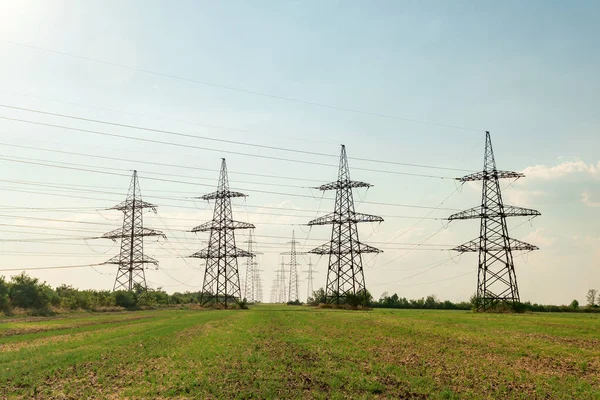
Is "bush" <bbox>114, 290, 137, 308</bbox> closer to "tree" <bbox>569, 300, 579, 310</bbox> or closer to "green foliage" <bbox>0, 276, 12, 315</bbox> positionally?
"green foliage" <bbox>0, 276, 12, 315</bbox>

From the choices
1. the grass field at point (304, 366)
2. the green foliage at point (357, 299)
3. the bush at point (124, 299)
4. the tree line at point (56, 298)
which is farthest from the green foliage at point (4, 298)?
the green foliage at point (357, 299)

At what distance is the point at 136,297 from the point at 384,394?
8381cm

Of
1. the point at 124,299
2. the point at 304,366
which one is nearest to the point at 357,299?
the point at 124,299

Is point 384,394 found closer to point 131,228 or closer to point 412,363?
point 412,363

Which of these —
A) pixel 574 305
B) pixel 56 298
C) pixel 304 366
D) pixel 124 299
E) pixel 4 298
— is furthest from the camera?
pixel 574 305

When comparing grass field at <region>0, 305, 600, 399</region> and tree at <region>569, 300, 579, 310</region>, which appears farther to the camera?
tree at <region>569, 300, 579, 310</region>

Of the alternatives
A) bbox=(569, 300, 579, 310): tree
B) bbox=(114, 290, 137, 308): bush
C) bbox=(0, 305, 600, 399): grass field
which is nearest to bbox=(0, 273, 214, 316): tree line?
bbox=(114, 290, 137, 308): bush

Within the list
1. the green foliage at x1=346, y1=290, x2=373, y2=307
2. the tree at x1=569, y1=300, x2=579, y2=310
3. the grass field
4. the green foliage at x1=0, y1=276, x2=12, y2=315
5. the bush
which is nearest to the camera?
the grass field

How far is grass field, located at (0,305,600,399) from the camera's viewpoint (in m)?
16.4

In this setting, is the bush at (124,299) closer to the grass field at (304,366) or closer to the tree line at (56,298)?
the tree line at (56,298)

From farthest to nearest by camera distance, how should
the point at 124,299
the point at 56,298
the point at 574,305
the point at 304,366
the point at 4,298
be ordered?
the point at 574,305 → the point at 124,299 → the point at 56,298 → the point at 4,298 → the point at 304,366

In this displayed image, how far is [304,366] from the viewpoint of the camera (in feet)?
67.4

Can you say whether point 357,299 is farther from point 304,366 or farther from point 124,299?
point 304,366

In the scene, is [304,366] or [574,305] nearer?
[304,366]
